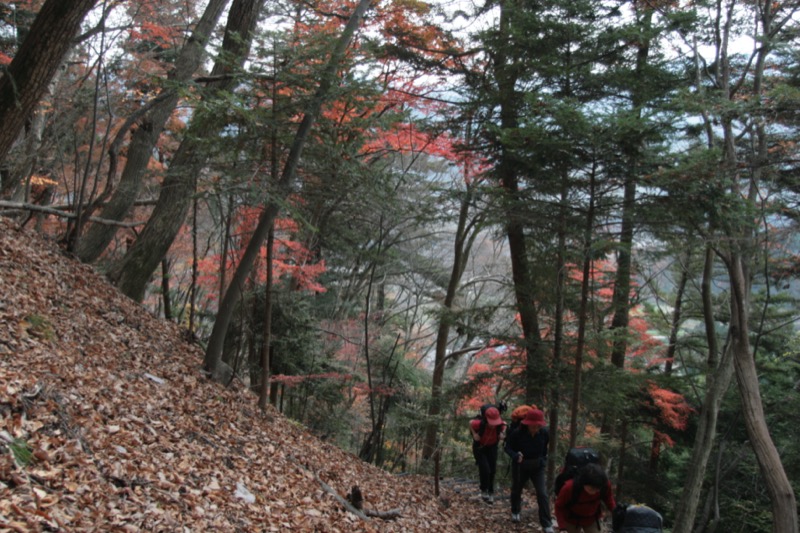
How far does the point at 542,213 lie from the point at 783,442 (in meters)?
11.6

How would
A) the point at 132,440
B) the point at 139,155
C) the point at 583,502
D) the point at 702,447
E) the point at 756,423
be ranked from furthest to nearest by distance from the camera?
the point at 702,447
the point at 139,155
the point at 756,423
the point at 583,502
the point at 132,440

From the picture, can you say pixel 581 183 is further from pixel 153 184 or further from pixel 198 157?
pixel 153 184

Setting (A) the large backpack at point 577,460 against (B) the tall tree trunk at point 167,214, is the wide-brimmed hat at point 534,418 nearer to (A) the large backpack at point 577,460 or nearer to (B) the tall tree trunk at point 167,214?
(A) the large backpack at point 577,460

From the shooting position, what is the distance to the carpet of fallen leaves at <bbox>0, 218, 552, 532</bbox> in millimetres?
3459

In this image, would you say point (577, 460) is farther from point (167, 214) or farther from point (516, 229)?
point (167, 214)

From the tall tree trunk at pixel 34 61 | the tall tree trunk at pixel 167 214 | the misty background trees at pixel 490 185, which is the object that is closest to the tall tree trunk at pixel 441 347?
the misty background trees at pixel 490 185

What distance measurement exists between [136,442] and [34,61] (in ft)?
14.8

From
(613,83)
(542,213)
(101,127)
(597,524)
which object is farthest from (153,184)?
(597,524)

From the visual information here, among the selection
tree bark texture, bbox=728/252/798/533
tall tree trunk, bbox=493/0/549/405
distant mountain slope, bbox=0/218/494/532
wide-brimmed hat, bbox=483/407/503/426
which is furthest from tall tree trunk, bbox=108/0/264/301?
tree bark texture, bbox=728/252/798/533

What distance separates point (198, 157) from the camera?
769 cm

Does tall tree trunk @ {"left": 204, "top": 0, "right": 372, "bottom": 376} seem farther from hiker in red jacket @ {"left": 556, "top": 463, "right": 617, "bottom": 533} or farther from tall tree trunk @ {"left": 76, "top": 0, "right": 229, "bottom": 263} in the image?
hiker in red jacket @ {"left": 556, "top": 463, "right": 617, "bottom": 533}

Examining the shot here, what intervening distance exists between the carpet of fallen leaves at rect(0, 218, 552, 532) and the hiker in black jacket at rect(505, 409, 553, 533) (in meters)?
0.84

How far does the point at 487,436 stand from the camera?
8211 mm

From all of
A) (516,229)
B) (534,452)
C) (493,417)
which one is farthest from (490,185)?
(534,452)
